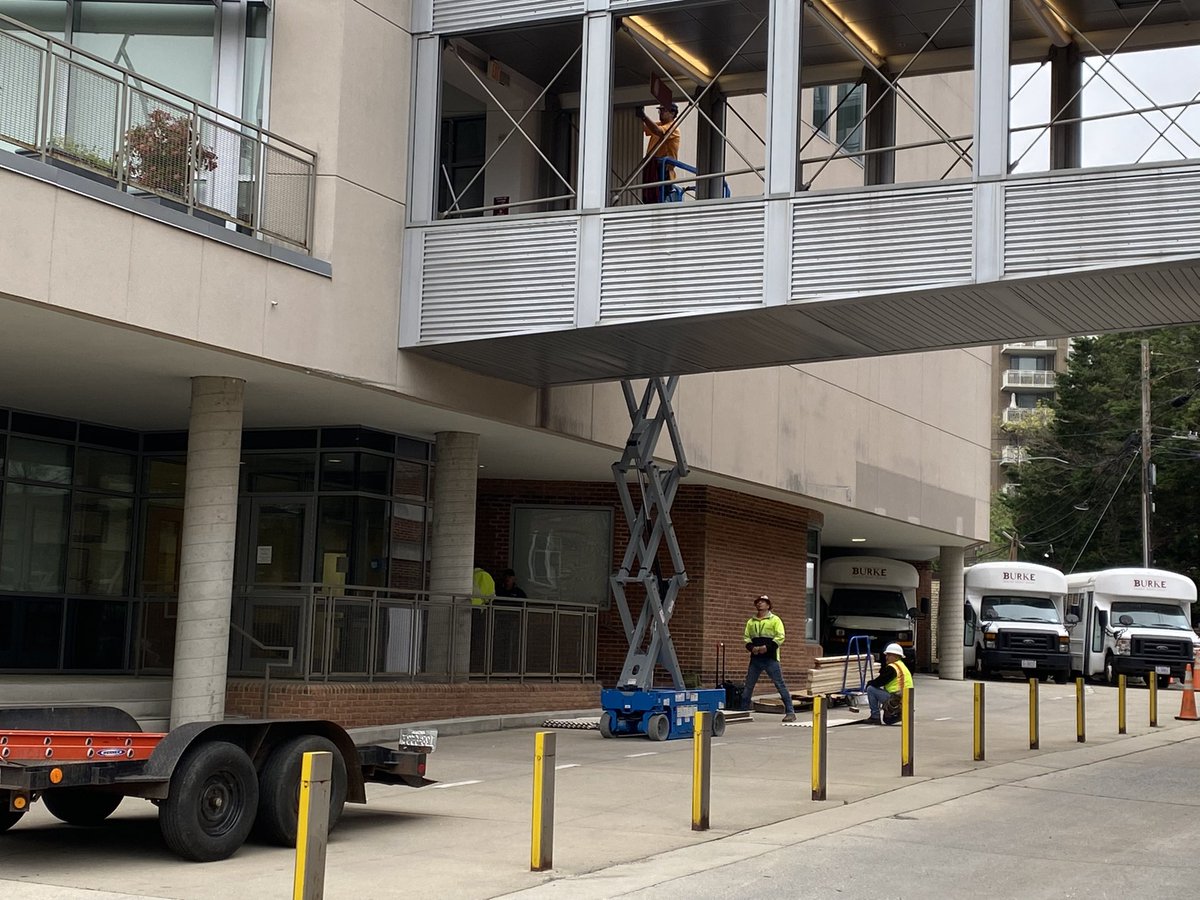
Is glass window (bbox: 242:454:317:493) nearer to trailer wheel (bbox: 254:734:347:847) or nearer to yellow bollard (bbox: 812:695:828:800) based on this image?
yellow bollard (bbox: 812:695:828:800)

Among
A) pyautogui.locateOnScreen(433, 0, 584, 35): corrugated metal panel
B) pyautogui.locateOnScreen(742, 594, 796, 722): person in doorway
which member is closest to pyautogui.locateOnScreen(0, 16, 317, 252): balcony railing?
pyautogui.locateOnScreen(433, 0, 584, 35): corrugated metal panel

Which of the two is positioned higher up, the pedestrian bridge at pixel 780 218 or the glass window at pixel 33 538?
the pedestrian bridge at pixel 780 218

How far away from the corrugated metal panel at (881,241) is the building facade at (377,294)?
0.11 ft

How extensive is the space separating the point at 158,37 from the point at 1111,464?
198ft

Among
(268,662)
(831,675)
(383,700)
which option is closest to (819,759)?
(383,700)

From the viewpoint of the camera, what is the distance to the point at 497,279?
17.9 m

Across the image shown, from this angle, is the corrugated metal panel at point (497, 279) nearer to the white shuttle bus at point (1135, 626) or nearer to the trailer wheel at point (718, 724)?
the trailer wheel at point (718, 724)

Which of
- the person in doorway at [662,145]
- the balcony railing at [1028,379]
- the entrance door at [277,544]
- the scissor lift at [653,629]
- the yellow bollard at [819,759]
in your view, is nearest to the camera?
the yellow bollard at [819,759]

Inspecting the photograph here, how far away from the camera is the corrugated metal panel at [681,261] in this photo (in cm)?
1653

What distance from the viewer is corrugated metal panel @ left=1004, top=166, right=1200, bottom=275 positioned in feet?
48.1

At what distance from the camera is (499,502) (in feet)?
91.6

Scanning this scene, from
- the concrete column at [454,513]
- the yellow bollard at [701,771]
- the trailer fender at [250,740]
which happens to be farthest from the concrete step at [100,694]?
the yellow bollard at [701,771]

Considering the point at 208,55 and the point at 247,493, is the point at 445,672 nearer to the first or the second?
the point at 247,493

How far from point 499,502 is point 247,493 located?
715cm
